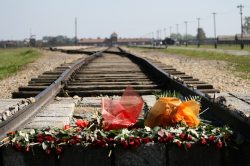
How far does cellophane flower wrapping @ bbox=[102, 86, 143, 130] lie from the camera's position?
404cm

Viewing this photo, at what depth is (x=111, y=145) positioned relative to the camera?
127 inches

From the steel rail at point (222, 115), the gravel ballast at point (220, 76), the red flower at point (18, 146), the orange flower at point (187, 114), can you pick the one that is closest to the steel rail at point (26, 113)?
the red flower at point (18, 146)

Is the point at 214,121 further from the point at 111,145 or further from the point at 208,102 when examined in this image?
the point at 111,145

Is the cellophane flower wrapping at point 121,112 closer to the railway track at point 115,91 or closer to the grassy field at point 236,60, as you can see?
the railway track at point 115,91

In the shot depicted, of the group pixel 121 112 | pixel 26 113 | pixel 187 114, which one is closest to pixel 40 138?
pixel 121 112

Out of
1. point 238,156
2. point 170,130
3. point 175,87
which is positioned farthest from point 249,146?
point 175,87

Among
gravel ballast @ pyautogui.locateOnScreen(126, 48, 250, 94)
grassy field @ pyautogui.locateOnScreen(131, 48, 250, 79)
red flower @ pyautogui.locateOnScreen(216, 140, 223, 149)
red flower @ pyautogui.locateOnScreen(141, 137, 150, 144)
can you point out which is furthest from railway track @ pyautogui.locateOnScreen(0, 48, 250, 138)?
grassy field @ pyautogui.locateOnScreen(131, 48, 250, 79)

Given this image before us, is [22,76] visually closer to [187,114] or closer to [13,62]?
[187,114]

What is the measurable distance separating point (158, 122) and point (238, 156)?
929 mm

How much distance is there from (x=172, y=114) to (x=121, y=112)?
1.92 ft

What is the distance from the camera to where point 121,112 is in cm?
432

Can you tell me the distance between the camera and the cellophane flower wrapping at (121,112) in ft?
13.2

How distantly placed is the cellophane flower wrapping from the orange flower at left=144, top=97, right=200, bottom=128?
0.22m

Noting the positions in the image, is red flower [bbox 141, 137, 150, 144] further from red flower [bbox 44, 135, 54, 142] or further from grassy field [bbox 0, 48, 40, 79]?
grassy field [bbox 0, 48, 40, 79]
